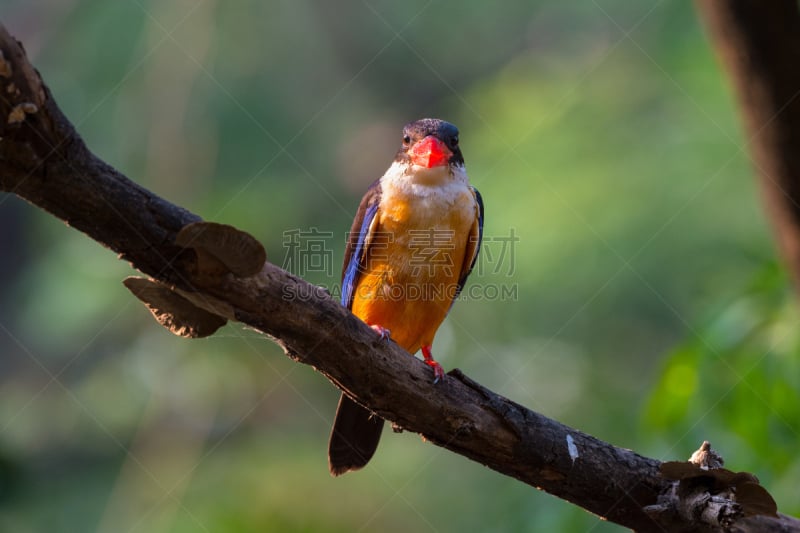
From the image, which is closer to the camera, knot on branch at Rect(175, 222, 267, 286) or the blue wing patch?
knot on branch at Rect(175, 222, 267, 286)

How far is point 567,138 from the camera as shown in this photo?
229 inches

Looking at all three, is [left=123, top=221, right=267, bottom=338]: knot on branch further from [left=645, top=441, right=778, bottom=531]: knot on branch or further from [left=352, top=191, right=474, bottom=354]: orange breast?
[left=645, top=441, right=778, bottom=531]: knot on branch

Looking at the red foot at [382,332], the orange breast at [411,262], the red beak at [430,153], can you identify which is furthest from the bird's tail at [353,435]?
the red beak at [430,153]

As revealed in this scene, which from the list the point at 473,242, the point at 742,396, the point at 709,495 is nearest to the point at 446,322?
the point at 473,242

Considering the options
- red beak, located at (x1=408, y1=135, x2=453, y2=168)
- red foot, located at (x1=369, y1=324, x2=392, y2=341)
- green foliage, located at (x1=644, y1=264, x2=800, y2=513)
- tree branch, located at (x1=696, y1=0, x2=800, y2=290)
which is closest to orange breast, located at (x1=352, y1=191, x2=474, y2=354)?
red beak, located at (x1=408, y1=135, x2=453, y2=168)

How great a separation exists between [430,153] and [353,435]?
1.37m

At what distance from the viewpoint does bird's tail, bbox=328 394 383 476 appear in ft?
12.3

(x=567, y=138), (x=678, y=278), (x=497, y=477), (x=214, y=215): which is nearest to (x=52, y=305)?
(x=214, y=215)

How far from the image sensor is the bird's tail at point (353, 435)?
3.76 m

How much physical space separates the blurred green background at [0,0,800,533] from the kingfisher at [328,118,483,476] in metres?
0.95

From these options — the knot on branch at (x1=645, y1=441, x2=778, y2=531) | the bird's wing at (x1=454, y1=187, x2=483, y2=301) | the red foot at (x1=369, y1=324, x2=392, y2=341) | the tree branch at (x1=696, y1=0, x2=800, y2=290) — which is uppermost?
the tree branch at (x1=696, y1=0, x2=800, y2=290)

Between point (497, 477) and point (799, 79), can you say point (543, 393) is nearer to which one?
point (497, 477)

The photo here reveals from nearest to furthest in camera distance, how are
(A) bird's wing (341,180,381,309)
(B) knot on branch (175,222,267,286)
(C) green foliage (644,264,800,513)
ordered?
(B) knot on branch (175,222,267,286) < (C) green foliage (644,264,800,513) < (A) bird's wing (341,180,381,309)

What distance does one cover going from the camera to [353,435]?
388 cm
